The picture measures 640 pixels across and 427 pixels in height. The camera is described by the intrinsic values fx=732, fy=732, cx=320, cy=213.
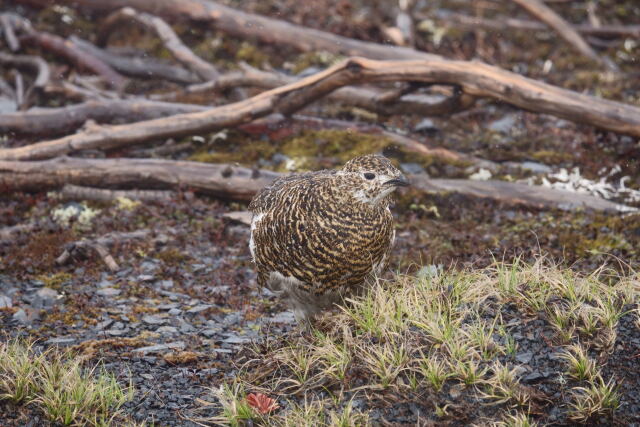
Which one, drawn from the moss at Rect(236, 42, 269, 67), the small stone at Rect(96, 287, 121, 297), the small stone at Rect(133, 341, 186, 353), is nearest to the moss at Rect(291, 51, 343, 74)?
the moss at Rect(236, 42, 269, 67)

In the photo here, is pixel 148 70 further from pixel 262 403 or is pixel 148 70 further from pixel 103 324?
pixel 262 403

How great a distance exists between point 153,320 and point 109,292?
2.94 ft

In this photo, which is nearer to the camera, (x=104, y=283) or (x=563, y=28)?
(x=104, y=283)

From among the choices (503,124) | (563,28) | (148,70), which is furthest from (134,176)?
(563,28)

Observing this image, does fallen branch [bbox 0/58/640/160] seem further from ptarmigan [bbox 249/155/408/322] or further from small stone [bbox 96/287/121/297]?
ptarmigan [bbox 249/155/408/322]

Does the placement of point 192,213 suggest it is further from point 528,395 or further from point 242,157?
point 528,395

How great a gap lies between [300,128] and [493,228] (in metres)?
3.97

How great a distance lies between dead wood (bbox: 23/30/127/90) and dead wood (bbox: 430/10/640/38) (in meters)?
7.34

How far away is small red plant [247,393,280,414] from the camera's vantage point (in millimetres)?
5418

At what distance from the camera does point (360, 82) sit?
10984 millimetres

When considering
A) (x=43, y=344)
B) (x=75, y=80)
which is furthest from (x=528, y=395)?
(x=75, y=80)

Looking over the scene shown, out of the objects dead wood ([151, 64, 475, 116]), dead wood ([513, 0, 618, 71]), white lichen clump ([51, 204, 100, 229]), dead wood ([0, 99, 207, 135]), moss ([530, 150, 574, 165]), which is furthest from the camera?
dead wood ([513, 0, 618, 71])

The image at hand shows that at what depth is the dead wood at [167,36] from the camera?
14320mm

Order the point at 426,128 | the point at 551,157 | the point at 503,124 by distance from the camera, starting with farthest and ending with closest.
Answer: the point at 503,124
the point at 426,128
the point at 551,157
